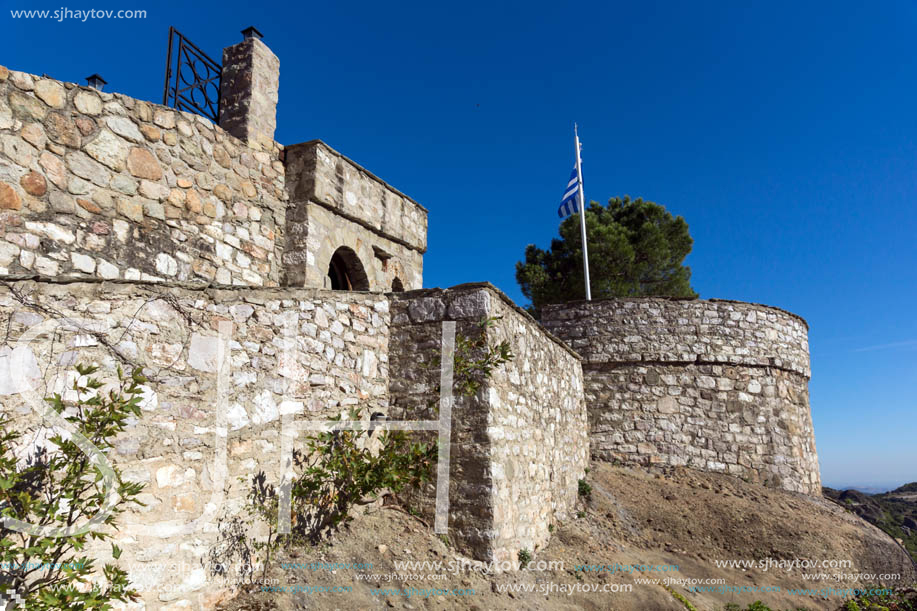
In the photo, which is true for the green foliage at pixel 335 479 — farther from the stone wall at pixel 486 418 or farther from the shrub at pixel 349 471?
the stone wall at pixel 486 418

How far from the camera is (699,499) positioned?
347 inches

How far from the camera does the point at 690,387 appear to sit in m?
10.1

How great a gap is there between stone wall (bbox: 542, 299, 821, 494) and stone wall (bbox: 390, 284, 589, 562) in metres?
3.92

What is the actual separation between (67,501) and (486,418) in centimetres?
286

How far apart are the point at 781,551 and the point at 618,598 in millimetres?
3693

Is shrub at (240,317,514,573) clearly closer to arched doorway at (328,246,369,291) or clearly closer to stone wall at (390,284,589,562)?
stone wall at (390,284,589,562)

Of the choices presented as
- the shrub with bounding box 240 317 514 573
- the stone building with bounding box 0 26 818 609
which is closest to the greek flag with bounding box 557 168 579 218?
the stone building with bounding box 0 26 818 609

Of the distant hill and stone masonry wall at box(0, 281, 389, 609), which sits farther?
the distant hill

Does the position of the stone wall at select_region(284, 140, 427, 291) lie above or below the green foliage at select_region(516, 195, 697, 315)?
below

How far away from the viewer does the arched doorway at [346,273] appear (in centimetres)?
722

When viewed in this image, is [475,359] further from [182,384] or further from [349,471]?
[182,384]

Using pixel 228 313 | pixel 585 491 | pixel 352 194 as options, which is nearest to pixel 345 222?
pixel 352 194

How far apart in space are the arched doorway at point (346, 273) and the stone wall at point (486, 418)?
1.86m

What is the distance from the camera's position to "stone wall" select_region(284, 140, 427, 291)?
6.36 meters
